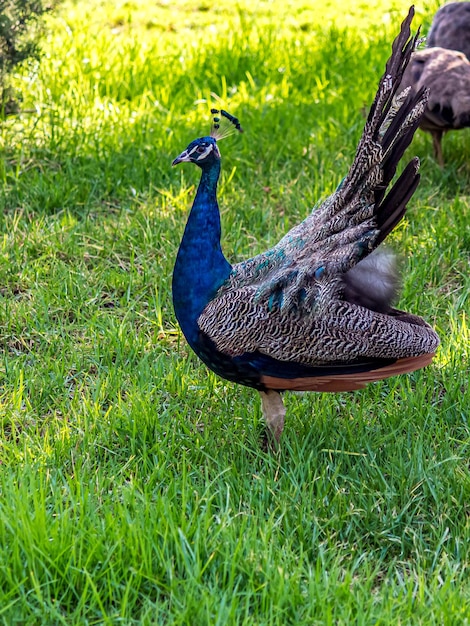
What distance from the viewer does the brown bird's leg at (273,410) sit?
11.5ft

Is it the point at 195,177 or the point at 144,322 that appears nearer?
the point at 144,322

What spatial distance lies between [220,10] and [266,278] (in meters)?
5.27

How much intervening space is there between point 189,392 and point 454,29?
341 cm

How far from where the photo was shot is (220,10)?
26.7 feet

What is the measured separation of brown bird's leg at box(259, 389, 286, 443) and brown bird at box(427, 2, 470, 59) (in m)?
3.43

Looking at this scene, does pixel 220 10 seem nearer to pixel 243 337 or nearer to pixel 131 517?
pixel 243 337

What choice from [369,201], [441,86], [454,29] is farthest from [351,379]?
[454,29]

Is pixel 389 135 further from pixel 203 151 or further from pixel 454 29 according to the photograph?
pixel 454 29

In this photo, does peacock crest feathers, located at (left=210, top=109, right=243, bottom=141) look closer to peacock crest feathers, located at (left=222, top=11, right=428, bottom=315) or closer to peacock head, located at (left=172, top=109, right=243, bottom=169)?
peacock head, located at (left=172, top=109, right=243, bottom=169)

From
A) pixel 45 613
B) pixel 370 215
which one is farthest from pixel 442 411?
pixel 45 613

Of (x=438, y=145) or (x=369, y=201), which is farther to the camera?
(x=438, y=145)

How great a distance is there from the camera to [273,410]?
3.52 m

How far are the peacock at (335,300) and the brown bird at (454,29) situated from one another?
2.83 metres

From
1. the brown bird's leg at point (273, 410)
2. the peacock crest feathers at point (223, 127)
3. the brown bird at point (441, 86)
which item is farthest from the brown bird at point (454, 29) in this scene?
the brown bird's leg at point (273, 410)
